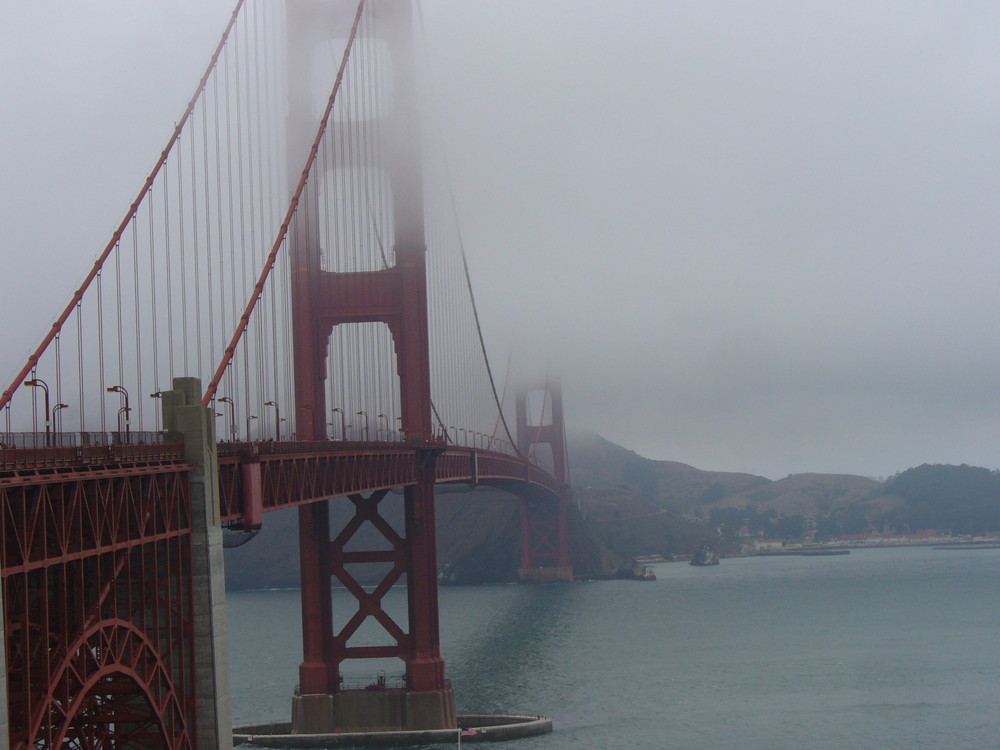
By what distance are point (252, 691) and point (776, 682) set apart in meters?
15.7

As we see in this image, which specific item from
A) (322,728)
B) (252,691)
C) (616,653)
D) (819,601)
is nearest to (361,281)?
(322,728)

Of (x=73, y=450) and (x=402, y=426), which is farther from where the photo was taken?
(x=402, y=426)

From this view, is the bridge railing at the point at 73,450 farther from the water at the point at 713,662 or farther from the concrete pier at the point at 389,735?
the water at the point at 713,662

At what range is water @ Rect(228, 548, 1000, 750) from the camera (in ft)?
114

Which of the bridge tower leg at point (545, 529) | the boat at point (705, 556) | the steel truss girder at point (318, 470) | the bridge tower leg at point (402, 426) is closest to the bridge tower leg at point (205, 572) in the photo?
the steel truss girder at point (318, 470)

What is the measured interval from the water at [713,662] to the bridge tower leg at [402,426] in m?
3.40

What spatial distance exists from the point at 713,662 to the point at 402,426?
18.3 meters

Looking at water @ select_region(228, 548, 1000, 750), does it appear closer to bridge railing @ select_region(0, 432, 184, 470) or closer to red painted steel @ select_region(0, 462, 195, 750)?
red painted steel @ select_region(0, 462, 195, 750)

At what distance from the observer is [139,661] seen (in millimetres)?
16547

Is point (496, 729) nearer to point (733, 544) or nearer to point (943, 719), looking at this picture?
point (943, 719)

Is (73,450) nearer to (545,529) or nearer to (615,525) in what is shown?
(545,529)

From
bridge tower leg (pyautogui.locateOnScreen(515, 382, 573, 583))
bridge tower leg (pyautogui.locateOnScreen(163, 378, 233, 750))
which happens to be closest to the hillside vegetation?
bridge tower leg (pyautogui.locateOnScreen(515, 382, 573, 583))

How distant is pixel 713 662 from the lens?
4888 centimetres

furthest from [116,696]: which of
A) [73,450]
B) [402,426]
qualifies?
[402,426]
